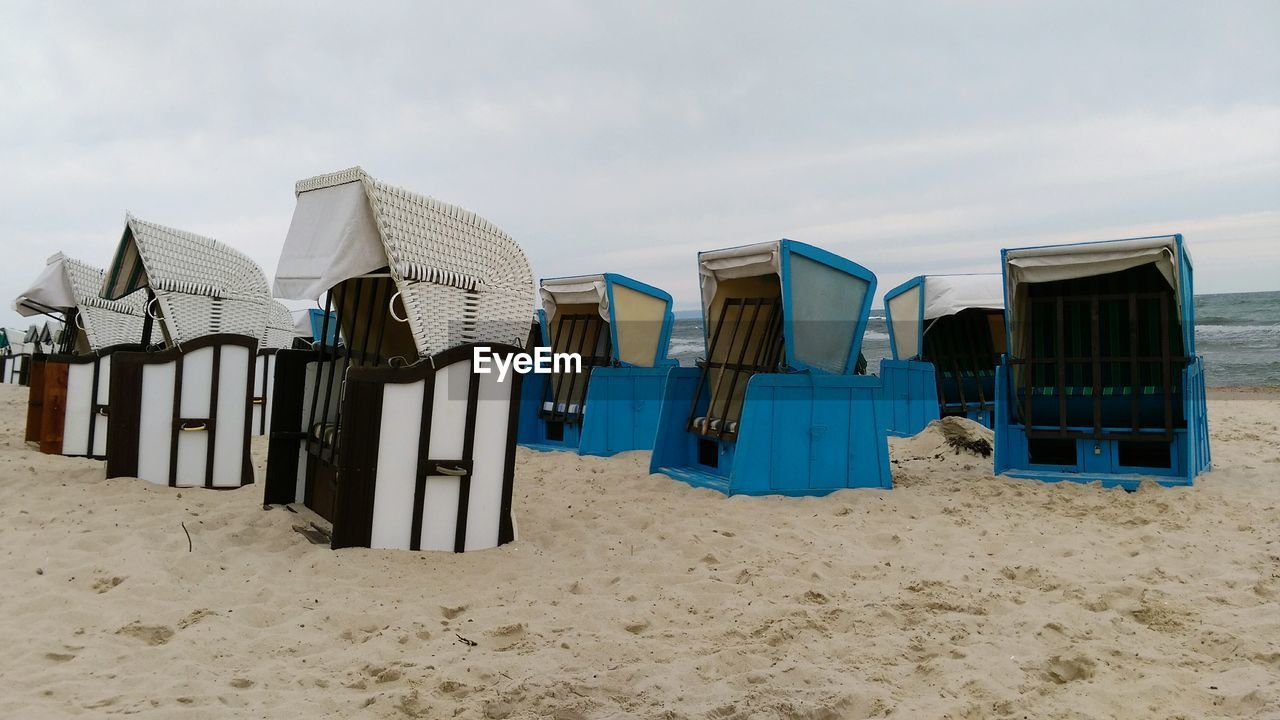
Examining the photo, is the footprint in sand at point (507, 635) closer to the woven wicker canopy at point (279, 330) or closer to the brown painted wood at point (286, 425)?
the brown painted wood at point (286, 425)

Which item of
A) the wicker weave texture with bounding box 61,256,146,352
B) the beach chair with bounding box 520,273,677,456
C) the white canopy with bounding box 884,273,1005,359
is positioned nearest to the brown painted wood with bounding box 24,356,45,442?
the wicker weave texture with bounding box 61,256,146,352

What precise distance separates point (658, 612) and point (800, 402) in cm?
314

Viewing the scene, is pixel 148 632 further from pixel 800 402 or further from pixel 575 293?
pixel 575 293

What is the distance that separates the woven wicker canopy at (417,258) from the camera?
4.50 m

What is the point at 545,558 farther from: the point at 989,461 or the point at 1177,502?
the point at 989,461

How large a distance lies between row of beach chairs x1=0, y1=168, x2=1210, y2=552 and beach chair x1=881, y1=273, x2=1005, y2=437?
157 inches

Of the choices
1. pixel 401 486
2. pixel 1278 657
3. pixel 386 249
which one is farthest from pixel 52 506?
pixel 1278 657

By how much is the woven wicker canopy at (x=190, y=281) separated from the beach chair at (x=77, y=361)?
1236 mm

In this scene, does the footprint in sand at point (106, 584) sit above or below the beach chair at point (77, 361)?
below

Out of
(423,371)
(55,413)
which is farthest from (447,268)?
(55,413)

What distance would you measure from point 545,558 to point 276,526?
1872 millimetres

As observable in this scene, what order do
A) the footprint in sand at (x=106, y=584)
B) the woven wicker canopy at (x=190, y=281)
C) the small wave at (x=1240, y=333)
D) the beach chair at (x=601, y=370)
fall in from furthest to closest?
the small wave at (x=1240, y=333) → the beach chair at (x=601, y=370) → the woven wicker canopy at (x=190, y=281) → the footprint in sand at (x=106, y=584)

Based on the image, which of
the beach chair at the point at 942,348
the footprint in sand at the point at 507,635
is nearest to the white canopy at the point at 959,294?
the beach chair at the point at 942,348

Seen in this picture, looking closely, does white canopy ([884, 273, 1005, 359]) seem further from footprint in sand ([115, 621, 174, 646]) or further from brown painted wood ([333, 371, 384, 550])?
footprint in sand ([115, 621, 174, 646])
